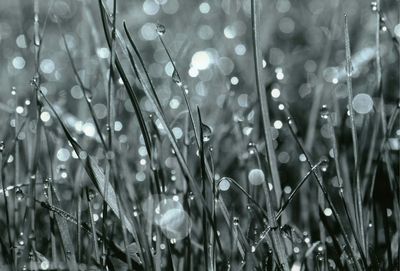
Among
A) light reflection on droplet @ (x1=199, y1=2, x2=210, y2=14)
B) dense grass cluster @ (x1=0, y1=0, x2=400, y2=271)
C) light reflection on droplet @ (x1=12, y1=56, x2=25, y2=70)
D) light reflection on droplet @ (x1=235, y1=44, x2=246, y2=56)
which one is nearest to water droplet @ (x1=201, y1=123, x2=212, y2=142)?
dense grass cluster @ (x1=0, y1=0, x2=400, y2=271)

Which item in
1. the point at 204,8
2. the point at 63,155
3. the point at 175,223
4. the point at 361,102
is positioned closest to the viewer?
the point at 175,223

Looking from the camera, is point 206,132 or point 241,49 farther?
point 241,49

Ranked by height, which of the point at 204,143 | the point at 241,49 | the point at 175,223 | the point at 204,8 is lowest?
the point at 175,223

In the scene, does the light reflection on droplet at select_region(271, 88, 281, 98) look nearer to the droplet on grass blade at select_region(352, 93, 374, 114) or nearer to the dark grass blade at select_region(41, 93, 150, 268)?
the droplet on grass blade at select_region(352, 93, 374, 114)

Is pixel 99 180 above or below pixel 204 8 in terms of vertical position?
below

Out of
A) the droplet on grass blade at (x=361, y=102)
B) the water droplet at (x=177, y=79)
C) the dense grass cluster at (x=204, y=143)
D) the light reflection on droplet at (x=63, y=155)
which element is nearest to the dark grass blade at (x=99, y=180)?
the dense grass cluster at (x=204, y=143)

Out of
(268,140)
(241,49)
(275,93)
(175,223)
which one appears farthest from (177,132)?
(268,140)

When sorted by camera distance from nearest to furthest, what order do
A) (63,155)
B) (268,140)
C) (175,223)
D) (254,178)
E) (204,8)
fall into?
(268,140) < (175,223) < (254,178) < (63,155) < (204,8)

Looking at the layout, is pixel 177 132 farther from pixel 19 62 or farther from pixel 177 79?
pixel 19 62

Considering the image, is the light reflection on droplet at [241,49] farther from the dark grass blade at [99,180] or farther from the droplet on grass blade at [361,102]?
the dark grass blade at [99,180]

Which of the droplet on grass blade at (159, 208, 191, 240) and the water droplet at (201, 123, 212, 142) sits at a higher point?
the water droplet at (201, 123, 212, 142)
